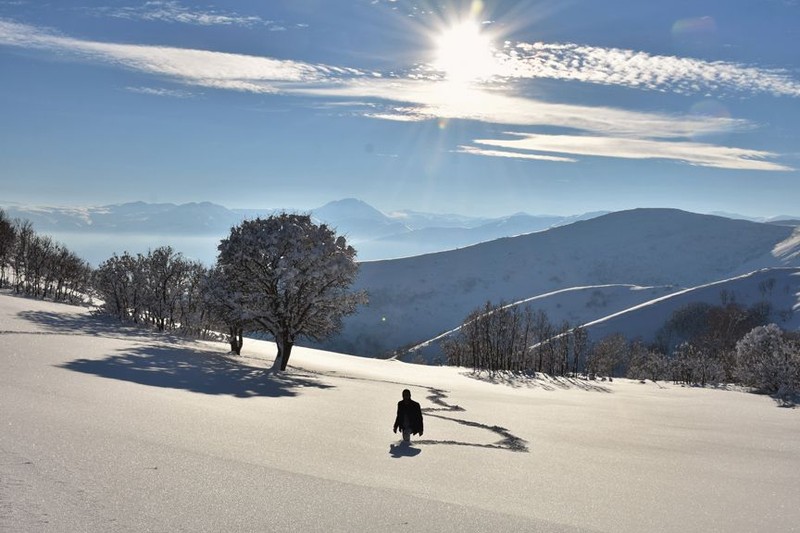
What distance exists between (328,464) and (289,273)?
25.0m

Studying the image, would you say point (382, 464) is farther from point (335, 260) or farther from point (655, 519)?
point (335, 260)

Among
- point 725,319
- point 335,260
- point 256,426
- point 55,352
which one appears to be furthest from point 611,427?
point 725,319

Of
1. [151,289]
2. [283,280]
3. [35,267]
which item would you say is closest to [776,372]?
[283,280]

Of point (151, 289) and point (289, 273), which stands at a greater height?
point (289, 273)

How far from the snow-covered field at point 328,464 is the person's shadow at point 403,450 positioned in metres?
0.11

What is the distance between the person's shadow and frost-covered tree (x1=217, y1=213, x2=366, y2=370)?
22.1m

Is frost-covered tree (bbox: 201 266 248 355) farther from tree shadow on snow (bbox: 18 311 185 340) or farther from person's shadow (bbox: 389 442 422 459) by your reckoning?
person's shadow (bbox: 389 442 422 459)

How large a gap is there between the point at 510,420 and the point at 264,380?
13.2 m

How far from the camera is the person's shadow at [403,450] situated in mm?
13812

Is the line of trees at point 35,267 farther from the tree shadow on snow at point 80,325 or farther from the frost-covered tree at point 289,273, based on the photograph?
the frost-covered tree at point 289,273

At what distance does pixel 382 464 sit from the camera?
40.8 feet

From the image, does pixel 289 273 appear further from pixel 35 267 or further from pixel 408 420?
pixel 35 267

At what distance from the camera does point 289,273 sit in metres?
35.7

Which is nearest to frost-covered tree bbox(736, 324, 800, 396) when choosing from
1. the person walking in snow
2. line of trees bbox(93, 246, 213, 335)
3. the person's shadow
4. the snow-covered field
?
the snow-covered field
